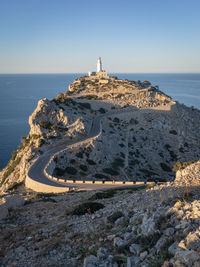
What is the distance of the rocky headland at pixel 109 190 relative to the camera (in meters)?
7.21

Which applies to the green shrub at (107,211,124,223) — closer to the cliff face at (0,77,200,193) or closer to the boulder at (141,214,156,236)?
the boulder at (141,214,156,236)

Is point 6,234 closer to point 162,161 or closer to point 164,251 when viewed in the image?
point 164,251

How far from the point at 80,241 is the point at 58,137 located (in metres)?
35.4

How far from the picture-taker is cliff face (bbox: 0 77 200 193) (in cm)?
3731

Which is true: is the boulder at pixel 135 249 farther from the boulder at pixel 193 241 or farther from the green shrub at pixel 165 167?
the green shrub at pixel 165 167

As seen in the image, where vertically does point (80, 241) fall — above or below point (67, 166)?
above

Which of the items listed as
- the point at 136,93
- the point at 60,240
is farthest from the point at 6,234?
the point at 136,93

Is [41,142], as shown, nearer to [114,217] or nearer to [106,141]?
[106,141]

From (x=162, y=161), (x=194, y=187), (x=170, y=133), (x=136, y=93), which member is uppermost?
(x=136, y=93)

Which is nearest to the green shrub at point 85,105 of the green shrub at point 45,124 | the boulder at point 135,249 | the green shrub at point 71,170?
the green shrub at point 45,124

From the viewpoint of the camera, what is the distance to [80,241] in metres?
9.16

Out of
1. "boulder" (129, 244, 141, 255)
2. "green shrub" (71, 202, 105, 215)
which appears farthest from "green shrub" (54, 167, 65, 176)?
"boulder" (129, 244, 141, 255)

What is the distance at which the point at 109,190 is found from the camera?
70.9 feet

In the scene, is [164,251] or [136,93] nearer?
[164,251]
